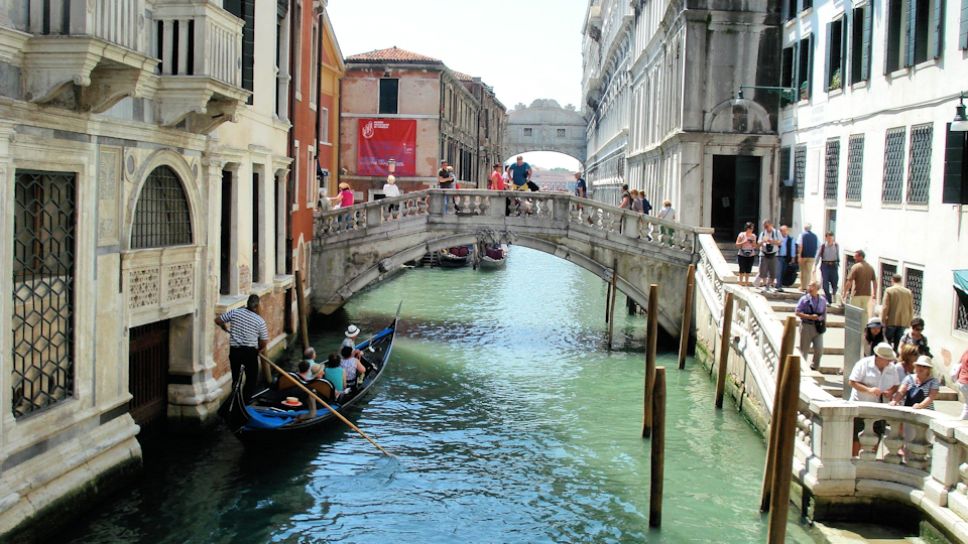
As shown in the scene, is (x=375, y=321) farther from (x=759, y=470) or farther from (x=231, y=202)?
(x=759, y=470)

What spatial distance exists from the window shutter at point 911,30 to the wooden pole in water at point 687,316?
191 inches

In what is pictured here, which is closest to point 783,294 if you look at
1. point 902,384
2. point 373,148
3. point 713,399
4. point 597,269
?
point 713,399

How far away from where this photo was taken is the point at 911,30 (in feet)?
39.7

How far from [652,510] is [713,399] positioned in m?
5.04

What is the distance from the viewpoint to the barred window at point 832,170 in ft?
50.6

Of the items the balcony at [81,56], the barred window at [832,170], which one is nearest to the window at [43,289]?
the balcony at [81,56]

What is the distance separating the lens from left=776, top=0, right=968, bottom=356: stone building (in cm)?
1086

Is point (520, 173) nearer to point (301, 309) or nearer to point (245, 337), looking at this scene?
point (301, 309)

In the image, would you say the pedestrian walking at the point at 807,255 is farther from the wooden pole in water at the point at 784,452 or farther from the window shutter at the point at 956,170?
the wooden pole in water at the point at 784,452

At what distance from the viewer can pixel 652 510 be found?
865 cm

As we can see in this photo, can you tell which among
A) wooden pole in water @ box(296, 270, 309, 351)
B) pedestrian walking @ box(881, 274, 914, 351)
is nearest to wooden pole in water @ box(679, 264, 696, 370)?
pedestrian walking @ box(881, 274, 914, 351)

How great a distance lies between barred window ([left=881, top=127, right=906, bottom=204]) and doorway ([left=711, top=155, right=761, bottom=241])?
22.0 feet

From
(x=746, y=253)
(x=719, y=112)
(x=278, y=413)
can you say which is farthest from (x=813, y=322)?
(x=719, y=112)

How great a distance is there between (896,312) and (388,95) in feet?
76.3
